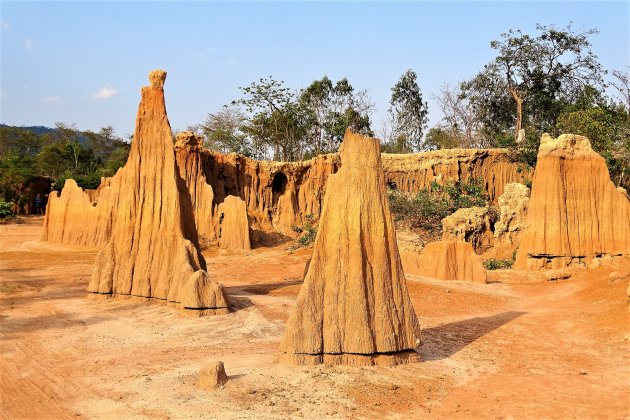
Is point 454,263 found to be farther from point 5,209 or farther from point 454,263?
point 5,209

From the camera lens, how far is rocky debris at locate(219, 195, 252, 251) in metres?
24.6

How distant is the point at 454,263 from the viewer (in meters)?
16.8

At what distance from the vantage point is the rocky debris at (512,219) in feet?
73.5

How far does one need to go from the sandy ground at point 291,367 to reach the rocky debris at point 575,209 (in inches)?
108

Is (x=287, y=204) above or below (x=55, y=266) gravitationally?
above

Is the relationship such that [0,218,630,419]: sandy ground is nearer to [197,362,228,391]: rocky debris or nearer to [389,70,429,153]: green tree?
[197,362,228,391]: rocky debris

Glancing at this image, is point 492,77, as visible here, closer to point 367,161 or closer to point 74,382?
point 367,161

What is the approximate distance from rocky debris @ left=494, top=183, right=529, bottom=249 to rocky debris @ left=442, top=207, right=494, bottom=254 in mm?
721

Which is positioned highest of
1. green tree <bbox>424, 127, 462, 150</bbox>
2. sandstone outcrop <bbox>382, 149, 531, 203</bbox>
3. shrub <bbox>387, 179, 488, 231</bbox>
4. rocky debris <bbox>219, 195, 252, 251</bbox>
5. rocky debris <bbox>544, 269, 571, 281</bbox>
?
green tree <bbox>424, 127, 462, 150</bbox>

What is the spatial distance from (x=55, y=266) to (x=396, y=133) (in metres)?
30.6

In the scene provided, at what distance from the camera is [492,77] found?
124ft

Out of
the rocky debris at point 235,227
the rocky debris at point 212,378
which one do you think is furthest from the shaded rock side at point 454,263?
the rocky debris at point 212,378

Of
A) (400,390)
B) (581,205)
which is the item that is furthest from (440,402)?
(581,205)

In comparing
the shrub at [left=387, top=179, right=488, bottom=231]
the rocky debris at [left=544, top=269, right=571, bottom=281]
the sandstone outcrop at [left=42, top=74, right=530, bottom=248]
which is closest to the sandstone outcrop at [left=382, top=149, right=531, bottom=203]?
the sandstone outcrop at [left=42, top=74, right=530, bottom=248]
